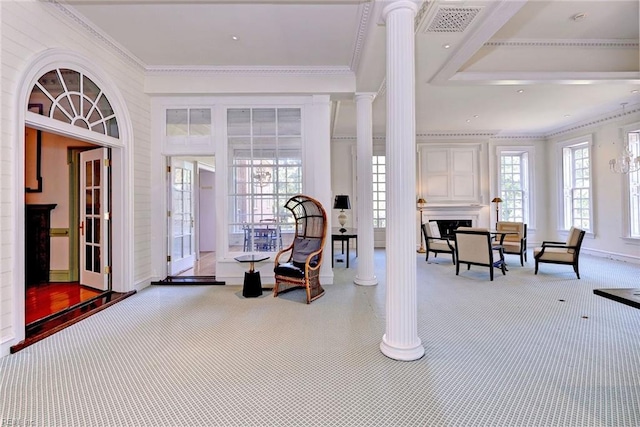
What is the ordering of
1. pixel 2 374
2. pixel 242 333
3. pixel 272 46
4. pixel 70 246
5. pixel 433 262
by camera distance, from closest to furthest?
1. pixel 2 374
2. pixel 242 333
3. pixel 272 46
4. pixel 70 246
5. pixel 433 262

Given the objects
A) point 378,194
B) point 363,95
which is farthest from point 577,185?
point 363,95

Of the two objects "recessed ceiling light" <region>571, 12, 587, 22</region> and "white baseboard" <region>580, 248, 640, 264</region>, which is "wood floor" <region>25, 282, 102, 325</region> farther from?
"white baseboard" <region>580, 248, 640, 264</region>

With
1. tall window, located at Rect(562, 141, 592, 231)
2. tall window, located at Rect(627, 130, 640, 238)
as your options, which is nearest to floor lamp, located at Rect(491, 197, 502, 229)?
tall window, located at Rect(562, 141, 592, 231)

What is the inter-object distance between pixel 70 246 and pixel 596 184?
1047 cm

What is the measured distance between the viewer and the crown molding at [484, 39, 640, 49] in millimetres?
3700

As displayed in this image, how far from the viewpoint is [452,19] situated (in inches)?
116

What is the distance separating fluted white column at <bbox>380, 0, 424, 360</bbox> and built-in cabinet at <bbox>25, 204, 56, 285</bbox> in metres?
4.99

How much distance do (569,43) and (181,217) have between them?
20.2 ft

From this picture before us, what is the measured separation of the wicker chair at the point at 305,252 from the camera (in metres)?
3.86

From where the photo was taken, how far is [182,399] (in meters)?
1.90

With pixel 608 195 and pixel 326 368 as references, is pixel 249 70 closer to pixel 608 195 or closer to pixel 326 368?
pixel 326 368

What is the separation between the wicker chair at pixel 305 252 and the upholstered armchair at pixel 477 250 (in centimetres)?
Result: 258

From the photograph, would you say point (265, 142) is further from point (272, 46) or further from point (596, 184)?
point (596, 184)

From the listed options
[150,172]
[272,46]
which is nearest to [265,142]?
[272,46]
